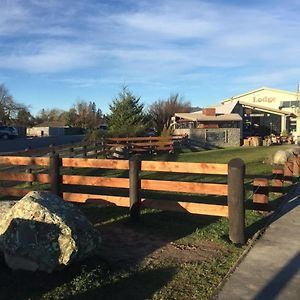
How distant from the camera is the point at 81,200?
Answer: 833 centimetres

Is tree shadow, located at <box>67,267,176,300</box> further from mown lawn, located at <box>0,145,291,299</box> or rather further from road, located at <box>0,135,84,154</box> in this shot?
road, located at <box>0,135,84,154</box>

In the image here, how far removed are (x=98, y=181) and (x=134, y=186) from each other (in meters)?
0.82

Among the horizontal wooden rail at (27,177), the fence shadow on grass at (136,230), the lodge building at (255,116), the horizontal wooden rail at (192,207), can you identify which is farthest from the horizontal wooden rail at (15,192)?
the lodge building at (255,116)

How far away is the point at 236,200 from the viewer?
6.68 meters

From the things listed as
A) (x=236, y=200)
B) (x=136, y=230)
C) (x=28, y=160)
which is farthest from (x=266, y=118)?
(x=236, y=200)

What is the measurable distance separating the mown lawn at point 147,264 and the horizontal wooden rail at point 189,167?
88 centimetres

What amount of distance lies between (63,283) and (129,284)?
0.68 m

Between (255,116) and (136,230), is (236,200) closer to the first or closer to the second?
(136,230)

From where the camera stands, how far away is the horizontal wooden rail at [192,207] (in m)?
7.14

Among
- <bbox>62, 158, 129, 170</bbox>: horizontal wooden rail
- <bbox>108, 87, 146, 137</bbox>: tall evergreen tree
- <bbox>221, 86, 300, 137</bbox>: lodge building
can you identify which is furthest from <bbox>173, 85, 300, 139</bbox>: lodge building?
<bbox>62, 158, 129, 170</bbox>: horizontal wooden rail

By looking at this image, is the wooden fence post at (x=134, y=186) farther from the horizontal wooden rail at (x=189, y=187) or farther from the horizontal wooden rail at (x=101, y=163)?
the horizontal wooden rail at (x=101, y=163)

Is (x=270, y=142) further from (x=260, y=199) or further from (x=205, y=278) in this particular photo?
(x=205, y=278)

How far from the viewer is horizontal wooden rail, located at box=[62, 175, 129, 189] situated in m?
8.08

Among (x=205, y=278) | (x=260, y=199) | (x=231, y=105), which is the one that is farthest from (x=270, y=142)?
(x=205, y=278)
